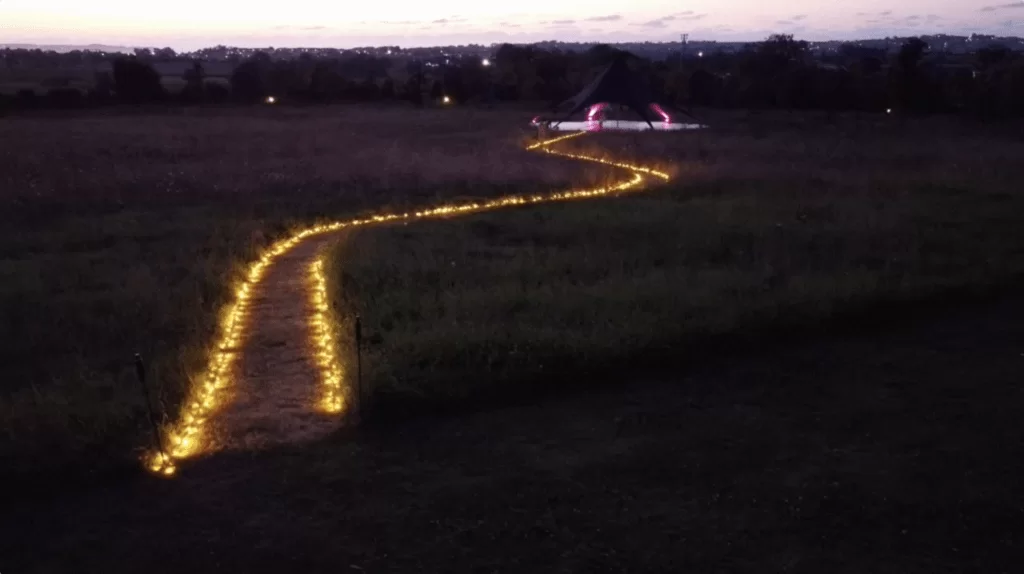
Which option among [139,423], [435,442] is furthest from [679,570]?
[139,423]

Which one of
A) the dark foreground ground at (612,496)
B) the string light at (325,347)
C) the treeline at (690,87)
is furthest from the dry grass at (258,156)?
the dark foreground ground at (612,496)

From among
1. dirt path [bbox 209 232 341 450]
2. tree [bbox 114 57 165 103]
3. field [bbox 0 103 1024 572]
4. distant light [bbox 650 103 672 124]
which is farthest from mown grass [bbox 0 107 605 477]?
tree [bbox 114 57 165 103]

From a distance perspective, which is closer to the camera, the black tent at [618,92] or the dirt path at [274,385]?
the dirt path at [274,385]

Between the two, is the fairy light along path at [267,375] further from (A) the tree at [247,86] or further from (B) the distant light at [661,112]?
(A) the tree at [247,86]

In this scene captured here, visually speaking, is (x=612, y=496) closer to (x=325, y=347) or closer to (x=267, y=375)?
(x=267, y=375)

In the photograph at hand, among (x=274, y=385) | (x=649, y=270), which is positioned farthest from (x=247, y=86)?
(x=274, y=385)
